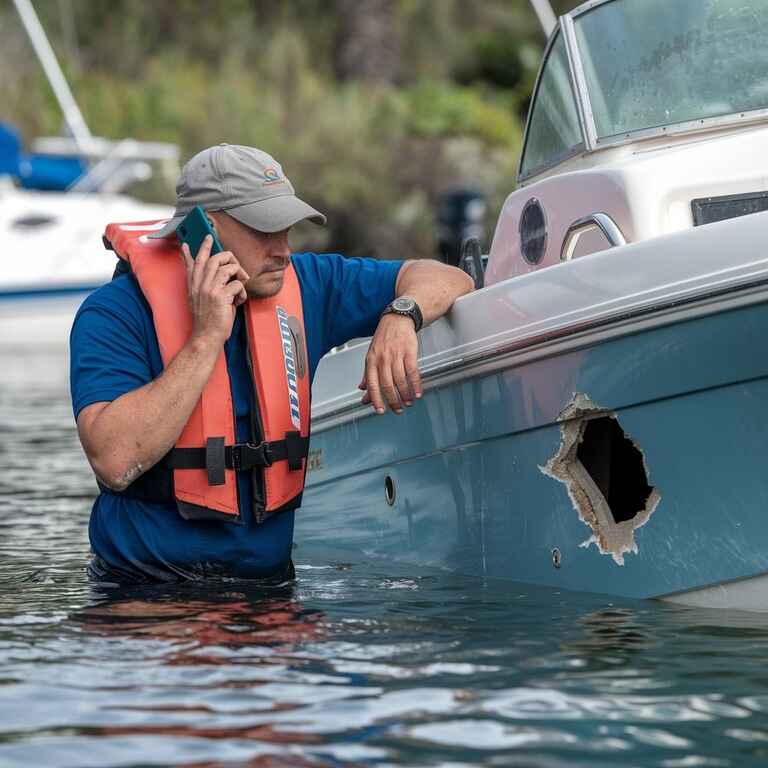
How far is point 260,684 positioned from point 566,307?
1.26 m

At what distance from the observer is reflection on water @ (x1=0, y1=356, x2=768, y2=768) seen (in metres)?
3.50

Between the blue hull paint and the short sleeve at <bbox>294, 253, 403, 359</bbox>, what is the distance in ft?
1.01

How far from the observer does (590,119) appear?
529cm

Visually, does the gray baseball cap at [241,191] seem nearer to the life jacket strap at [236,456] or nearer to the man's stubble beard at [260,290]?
the man's stubble beard at [260,290]

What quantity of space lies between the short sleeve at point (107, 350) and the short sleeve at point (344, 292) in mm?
586

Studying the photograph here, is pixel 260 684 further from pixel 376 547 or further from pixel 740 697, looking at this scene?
pixel 376 547

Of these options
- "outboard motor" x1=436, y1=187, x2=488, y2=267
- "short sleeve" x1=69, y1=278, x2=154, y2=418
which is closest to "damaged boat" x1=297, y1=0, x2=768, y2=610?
"short sleeve" x1=69, y1=278, x2=154, y2=418

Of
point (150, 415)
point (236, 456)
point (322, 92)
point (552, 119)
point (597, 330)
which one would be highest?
point (322, 92)

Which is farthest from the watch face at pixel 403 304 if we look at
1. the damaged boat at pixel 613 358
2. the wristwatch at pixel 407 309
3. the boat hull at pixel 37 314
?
the boat hull at pixel 37 314

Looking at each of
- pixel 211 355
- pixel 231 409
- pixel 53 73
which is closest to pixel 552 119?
pixel 231 409

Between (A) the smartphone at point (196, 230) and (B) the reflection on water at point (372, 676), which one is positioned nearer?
(B) the reflection on water at point (372, 676)

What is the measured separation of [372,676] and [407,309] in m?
1.14

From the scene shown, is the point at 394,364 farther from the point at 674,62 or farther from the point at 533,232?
the point at 674,62

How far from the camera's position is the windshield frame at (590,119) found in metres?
4.99
